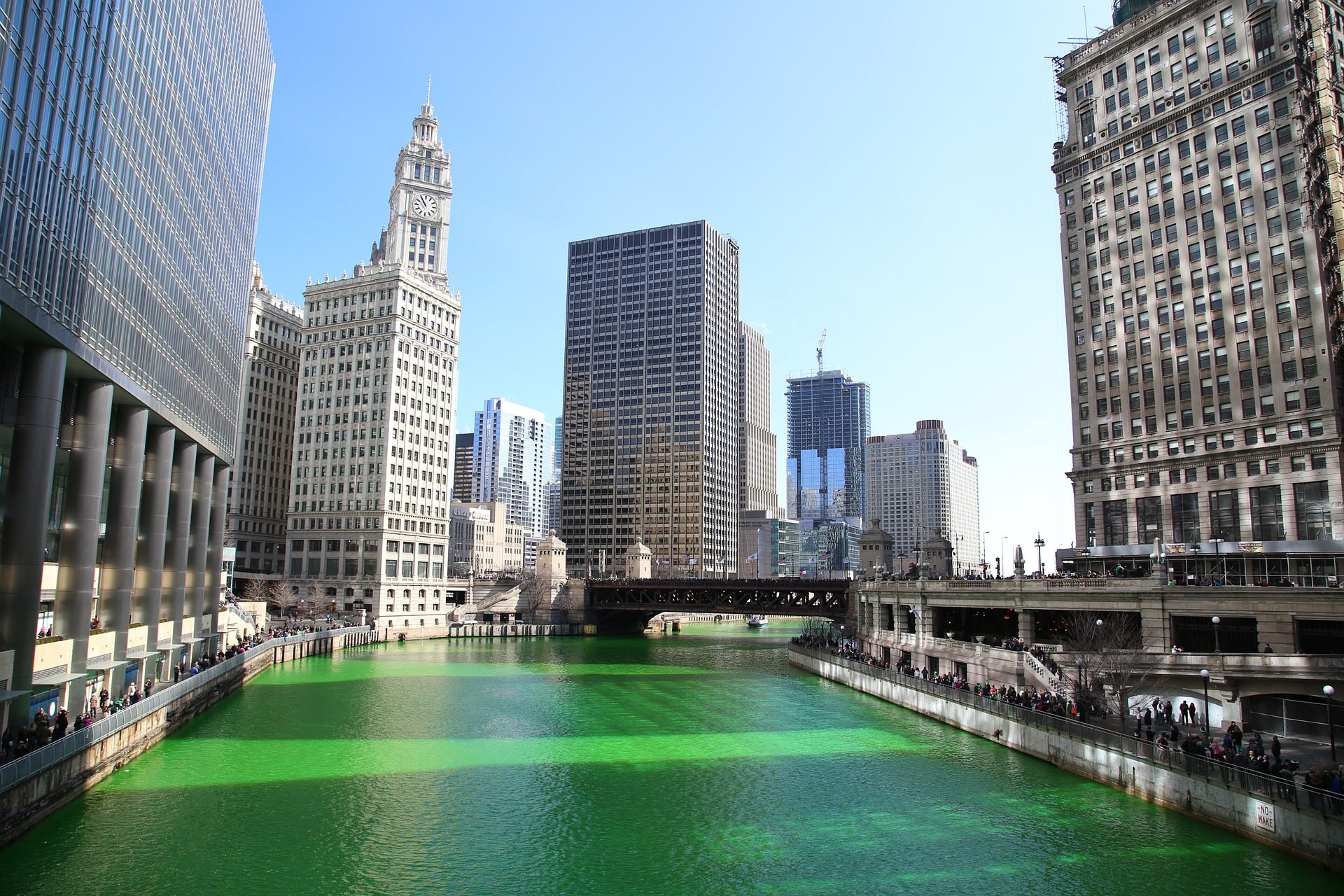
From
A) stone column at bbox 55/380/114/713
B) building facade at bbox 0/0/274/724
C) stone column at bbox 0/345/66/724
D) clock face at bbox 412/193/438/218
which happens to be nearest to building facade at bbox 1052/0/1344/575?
building facade at bbox 0/0/274/724

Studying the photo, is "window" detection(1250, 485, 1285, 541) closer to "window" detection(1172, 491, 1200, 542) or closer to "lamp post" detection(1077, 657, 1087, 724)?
"window" detection(1172, 491, 1200, 542)

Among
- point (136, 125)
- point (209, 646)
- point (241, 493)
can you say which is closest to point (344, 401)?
point (241, 493)

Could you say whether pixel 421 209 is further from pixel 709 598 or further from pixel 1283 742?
pixel 1283 742

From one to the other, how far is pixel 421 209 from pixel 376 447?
6470cm

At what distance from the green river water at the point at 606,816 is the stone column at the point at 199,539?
13186 mm

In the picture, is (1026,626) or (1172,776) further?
(1026,626)

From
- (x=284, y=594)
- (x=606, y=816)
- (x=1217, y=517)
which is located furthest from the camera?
(x=284, y=594)

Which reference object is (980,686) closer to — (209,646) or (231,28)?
(209,646)

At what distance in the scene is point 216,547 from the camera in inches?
3302

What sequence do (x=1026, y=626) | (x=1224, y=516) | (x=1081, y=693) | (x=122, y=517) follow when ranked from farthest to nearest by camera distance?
(x=1224, y=516) < (x=1026, y=626) < (x=122, y=517) < (x=1081, y=693)

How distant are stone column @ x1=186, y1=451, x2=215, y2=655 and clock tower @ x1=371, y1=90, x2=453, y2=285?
11010cm

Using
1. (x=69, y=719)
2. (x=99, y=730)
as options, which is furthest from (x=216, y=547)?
(x=99, y=730)

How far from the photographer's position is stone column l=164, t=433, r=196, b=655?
66.6 meters

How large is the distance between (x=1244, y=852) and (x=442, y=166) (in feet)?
624
